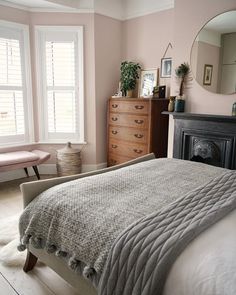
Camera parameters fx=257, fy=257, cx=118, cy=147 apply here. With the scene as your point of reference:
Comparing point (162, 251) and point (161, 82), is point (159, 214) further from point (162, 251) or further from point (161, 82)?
point (161, 82)

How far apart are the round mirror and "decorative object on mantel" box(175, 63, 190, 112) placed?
3.5 inches

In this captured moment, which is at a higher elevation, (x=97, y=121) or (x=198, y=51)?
(x=198, y=51)

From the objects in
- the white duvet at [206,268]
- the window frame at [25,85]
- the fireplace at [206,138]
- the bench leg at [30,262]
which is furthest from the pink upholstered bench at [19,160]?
the white duvet at [206,268]

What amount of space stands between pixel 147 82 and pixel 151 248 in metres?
3.47

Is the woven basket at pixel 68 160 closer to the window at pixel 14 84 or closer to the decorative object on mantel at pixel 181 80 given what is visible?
the window at pixel 14 84

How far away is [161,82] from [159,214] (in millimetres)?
3157

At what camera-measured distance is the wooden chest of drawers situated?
365 cm

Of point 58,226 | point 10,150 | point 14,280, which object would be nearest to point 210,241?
point 58,226

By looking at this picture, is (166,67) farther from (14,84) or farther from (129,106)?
(14,84)

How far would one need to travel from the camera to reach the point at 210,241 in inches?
39.8

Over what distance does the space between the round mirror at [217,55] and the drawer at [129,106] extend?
32.1 inches

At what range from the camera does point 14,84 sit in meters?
3.90

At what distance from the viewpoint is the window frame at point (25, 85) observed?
12.4ft

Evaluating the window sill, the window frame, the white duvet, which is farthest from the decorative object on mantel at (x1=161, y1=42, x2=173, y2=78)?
the white duvet
